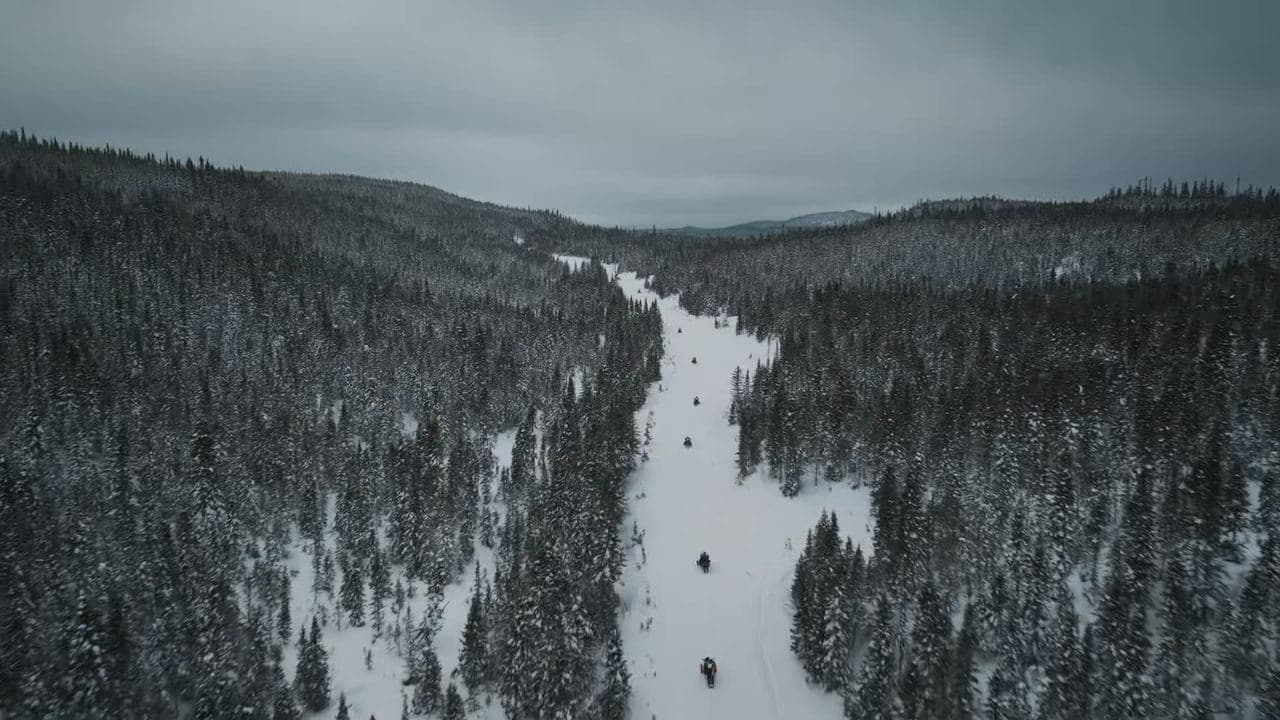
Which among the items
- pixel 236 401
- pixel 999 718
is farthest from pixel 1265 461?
pixel 236 401

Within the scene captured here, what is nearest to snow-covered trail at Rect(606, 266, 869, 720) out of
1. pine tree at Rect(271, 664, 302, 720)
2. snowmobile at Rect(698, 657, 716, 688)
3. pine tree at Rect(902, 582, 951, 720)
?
snowmobile at Rect(698, 657, 716, 688)

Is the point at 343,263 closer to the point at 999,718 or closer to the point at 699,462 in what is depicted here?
the point at 699,462

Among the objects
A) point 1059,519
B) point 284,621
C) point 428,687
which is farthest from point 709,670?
point 284,621

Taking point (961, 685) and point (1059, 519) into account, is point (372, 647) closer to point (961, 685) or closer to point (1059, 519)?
point (961, 685)

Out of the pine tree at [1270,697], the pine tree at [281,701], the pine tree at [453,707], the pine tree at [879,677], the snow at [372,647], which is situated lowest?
the snow at [372,647]

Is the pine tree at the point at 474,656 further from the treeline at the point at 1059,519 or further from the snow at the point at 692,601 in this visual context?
the treeline at the point at 1059,519

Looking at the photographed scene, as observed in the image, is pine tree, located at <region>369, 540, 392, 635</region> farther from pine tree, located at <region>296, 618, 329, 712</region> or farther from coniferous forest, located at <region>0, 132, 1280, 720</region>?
pine tree, located at <region>296, 618, 329, 712</region>

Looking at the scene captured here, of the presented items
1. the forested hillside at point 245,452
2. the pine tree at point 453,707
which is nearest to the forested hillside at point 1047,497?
the forested hillside at point 245,452
